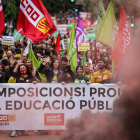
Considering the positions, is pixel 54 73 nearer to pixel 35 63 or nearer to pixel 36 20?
pixel 35 63

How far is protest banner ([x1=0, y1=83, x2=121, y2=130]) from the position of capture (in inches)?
206

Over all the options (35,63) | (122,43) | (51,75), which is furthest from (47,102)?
(122,43)

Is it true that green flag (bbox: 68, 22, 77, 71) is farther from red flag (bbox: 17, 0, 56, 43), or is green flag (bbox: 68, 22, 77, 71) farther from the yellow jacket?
the yellow jacket

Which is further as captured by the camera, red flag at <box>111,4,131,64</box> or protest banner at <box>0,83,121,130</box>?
red flag at <box>111,4,131,64</box>

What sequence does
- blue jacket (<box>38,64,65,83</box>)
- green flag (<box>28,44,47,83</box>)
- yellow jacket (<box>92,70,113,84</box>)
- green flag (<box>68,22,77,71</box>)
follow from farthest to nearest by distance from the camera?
green flag (<box>68,22,77,71</box>), green flag (<box>28,44,47,83</box>), yellow jacket (<box>92,70,113,84</box>), blue jacket (<box>38,64,65,83</box>)

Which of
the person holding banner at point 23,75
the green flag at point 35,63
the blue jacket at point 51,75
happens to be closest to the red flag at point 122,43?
the blue jacket at point 51,75

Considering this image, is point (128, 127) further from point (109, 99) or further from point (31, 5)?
point (31, 5)

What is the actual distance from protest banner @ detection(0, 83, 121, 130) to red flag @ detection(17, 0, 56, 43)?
5.77ft

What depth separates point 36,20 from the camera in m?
6.58

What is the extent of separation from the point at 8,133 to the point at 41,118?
1133 millimetres

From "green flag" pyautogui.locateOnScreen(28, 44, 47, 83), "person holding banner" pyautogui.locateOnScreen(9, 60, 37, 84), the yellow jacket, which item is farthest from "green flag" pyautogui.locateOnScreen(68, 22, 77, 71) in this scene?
"person holding banner" pyautogui.locateOnScreen(9, 60, 37, 84)

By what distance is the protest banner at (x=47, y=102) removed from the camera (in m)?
5.23

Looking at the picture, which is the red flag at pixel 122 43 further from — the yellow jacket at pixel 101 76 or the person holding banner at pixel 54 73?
the person holding banner at pixel 54 73

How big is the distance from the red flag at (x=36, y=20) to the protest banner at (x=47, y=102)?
1.76 metres
